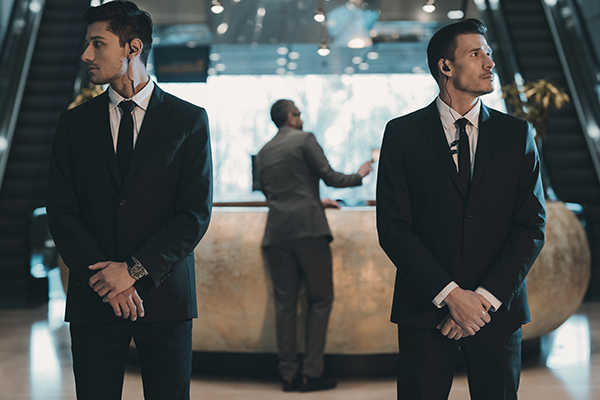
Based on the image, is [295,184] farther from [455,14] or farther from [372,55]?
[372,55]

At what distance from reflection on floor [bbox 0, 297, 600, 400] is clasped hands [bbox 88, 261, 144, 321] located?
7.03 ft

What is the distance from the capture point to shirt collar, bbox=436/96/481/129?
191cm

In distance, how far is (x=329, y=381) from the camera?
3.89m

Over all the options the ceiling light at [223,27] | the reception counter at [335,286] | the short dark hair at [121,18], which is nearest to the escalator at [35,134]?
the ceiling light at [223,27]

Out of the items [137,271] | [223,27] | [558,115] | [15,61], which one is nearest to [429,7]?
[558,115]

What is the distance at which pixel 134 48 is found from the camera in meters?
1.89

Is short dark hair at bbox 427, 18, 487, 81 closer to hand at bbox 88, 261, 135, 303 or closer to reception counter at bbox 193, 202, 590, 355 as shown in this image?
hand at bbox 88, 261, 135, 303

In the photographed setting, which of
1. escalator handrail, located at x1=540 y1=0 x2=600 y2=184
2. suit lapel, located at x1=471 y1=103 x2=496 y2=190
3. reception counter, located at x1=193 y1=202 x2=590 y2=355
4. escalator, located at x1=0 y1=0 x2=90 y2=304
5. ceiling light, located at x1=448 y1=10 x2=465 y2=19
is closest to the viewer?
suit lapel, located at x1=471 y1=103 x2=496 y2=190

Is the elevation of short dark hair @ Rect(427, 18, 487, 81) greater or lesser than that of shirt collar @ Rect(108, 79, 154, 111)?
greater

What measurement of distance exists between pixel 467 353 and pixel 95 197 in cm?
A: 119

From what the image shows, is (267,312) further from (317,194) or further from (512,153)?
(512,153)

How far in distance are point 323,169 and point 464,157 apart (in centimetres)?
197

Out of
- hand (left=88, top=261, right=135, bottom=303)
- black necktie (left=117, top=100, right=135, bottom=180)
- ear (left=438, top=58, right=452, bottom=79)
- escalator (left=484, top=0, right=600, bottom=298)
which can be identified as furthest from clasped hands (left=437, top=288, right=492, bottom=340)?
escalator (left=484, top=0, right=600, bottom=298)

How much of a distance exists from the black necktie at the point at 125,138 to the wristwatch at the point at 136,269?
0.27m
